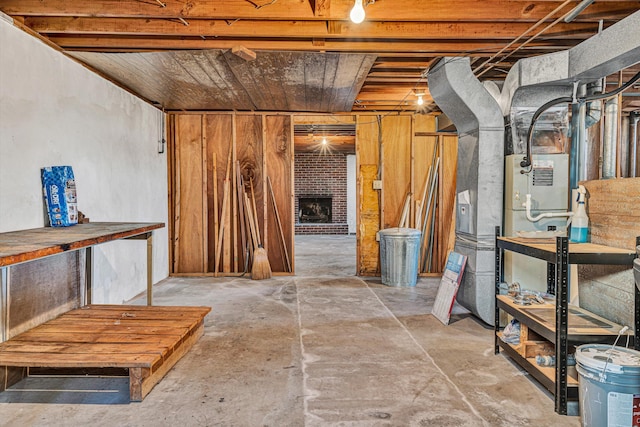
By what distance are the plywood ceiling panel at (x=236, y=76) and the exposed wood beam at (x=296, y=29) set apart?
30 cm

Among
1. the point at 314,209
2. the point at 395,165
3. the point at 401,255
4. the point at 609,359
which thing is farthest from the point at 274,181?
the point at 314,209

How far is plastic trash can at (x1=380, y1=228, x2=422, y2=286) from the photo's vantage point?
500 cm

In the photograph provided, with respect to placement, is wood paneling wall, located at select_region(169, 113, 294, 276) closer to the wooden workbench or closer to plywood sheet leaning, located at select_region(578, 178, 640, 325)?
the wooden workbench

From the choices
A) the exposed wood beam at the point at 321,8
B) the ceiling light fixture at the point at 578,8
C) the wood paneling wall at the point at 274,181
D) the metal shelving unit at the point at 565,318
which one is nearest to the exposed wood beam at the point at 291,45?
the exposed wood beam at the point at 321,8

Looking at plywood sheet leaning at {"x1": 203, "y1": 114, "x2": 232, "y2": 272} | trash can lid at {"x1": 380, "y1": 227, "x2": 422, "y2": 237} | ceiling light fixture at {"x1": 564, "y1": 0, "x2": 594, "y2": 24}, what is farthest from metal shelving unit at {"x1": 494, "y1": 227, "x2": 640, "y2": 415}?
plywood sheet leaning at {"x1": 203, "y1": 114, "x2": 232, "y2": 272}

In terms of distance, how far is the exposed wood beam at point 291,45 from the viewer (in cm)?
321

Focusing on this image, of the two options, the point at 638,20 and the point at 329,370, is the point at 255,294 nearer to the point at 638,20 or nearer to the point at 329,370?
the point at 329,370

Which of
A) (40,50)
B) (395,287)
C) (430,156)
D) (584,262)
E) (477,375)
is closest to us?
(584,262)

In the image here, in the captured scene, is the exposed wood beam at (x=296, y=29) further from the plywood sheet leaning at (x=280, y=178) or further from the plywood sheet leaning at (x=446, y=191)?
the plywood sheet leaning at (x=446, y=191)

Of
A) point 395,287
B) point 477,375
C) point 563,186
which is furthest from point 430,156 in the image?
point 477,375

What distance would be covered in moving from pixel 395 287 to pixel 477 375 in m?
2.51

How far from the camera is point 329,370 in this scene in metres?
2.61

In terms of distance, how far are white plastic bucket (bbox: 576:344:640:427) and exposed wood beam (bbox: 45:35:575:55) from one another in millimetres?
2568

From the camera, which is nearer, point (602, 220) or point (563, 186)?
point (602, 220)
